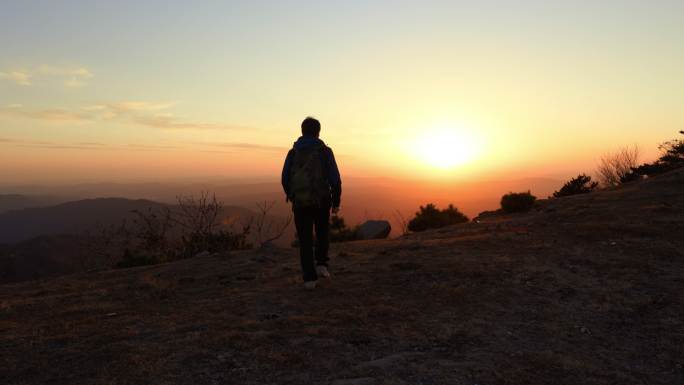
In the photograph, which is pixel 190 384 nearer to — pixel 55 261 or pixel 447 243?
pixel 447 243

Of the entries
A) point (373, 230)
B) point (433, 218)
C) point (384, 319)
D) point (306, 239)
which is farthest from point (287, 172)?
point (433, 218)

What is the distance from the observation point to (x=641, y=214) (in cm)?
1103

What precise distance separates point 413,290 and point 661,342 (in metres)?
2.84

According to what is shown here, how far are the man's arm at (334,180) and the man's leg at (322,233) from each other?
0.18 m

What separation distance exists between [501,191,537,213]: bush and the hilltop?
6.38 m

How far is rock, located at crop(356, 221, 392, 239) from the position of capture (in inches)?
657

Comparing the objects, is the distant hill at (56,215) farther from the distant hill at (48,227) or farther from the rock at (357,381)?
the rock at (357,381)

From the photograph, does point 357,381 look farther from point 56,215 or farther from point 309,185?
point 56,215

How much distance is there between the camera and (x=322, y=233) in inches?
275

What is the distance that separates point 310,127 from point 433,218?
1184 cm

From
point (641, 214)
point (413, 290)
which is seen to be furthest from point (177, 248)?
point (641, 214)

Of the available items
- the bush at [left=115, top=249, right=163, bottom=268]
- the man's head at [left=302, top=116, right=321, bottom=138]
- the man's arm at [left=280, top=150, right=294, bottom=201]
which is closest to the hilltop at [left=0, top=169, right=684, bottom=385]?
the man's arm at [left=280, top=150, right=294, bottom=201]

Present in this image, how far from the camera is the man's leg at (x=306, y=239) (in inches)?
261

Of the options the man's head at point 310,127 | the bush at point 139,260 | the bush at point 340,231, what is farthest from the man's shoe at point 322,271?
the bush at point 340,231
